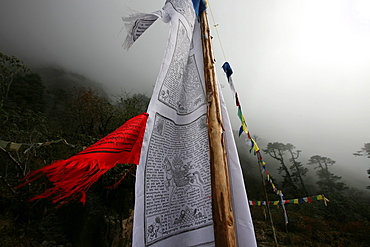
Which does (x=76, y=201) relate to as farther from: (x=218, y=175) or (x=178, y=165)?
(x=218, y=175)

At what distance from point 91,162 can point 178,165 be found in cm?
54

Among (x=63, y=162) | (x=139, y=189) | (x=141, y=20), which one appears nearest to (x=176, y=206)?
(x=139, y=189)

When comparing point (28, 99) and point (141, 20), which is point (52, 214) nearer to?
point (141, 20)

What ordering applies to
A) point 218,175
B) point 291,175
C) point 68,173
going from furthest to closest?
point 291,175, point 218,175, point 68,173

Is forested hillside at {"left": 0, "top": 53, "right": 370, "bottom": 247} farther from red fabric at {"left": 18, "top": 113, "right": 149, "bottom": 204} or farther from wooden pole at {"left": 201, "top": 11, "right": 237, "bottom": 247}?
wooden pole at {"left": 201, "top": 11, "right": 237, "bottom": 247}

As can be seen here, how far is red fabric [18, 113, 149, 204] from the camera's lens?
754 mm

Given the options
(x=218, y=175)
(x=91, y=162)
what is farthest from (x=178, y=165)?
(x=91, y=162)

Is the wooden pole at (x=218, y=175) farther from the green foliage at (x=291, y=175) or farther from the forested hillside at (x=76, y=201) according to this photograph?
the green foliage at (x=291, y=175)

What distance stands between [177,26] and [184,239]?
1600 mm

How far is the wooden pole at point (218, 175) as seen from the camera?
0.77 m

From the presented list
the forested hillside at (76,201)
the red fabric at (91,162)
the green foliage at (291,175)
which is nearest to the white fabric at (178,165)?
the red fabric at (91,162)

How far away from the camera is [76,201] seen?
16.8ft

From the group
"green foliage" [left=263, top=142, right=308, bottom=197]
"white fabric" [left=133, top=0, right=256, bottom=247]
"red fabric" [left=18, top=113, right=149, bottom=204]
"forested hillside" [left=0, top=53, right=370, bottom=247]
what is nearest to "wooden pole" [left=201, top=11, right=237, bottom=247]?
"white fabric" [left=133, top=0, right=256, bottom=247]

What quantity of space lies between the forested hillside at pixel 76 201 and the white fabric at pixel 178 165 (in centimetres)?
57
